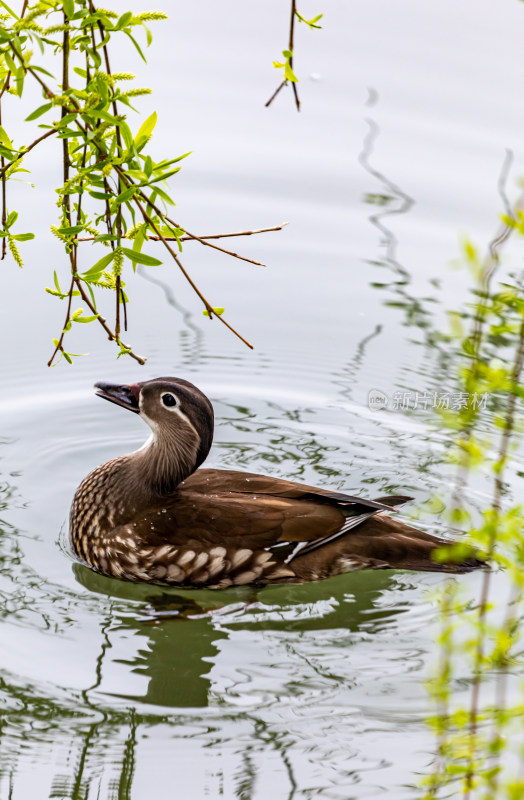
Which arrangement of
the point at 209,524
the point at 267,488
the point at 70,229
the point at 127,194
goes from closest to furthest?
1. the point at 127,194
2. the point at 70,229
3. the point at 209,524
4. the point at 267,488

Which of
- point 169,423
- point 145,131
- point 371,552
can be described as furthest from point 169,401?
point 145,131

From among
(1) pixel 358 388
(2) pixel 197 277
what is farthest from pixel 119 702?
(2) pixel 197 277

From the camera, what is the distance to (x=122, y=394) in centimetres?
590

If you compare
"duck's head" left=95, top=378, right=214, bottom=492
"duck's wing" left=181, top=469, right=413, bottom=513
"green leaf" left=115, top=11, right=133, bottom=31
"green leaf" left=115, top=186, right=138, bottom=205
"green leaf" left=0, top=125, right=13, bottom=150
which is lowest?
"duck's wing" left=181, top=469, right=413, bottom=513

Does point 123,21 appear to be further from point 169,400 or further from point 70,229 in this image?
point 169,400

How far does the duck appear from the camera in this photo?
5.63 m

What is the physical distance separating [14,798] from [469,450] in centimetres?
250

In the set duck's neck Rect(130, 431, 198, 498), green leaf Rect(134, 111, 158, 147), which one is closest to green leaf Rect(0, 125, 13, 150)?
green leaf Rect(134, 111, 158, 147)

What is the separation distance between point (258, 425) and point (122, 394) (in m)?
1.25

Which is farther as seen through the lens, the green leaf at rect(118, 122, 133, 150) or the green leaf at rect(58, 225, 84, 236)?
the green leaf at rect(58, 225, 84, 236)

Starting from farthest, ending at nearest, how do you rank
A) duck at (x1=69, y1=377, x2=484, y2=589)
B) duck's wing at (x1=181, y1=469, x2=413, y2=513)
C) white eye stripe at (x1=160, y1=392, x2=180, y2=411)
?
white eye stripe at (x1=160, y1=392, x2=180, y2=411)
duck's wing at (x1=181, y1=469, x2=413, y2=513)
duck at (x1=69, y1=377, x2=484, y2=589)

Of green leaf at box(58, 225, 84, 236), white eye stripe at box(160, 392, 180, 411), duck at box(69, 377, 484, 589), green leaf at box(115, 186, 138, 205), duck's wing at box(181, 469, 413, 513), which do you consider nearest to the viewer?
green leaf at box(115, 186, 138, 205)

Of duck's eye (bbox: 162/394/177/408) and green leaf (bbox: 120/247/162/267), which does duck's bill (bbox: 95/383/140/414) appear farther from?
green leaf (bbox: 120/247/162/267)

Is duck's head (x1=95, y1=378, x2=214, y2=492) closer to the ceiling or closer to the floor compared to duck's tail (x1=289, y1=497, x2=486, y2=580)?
closer to the ceiling
